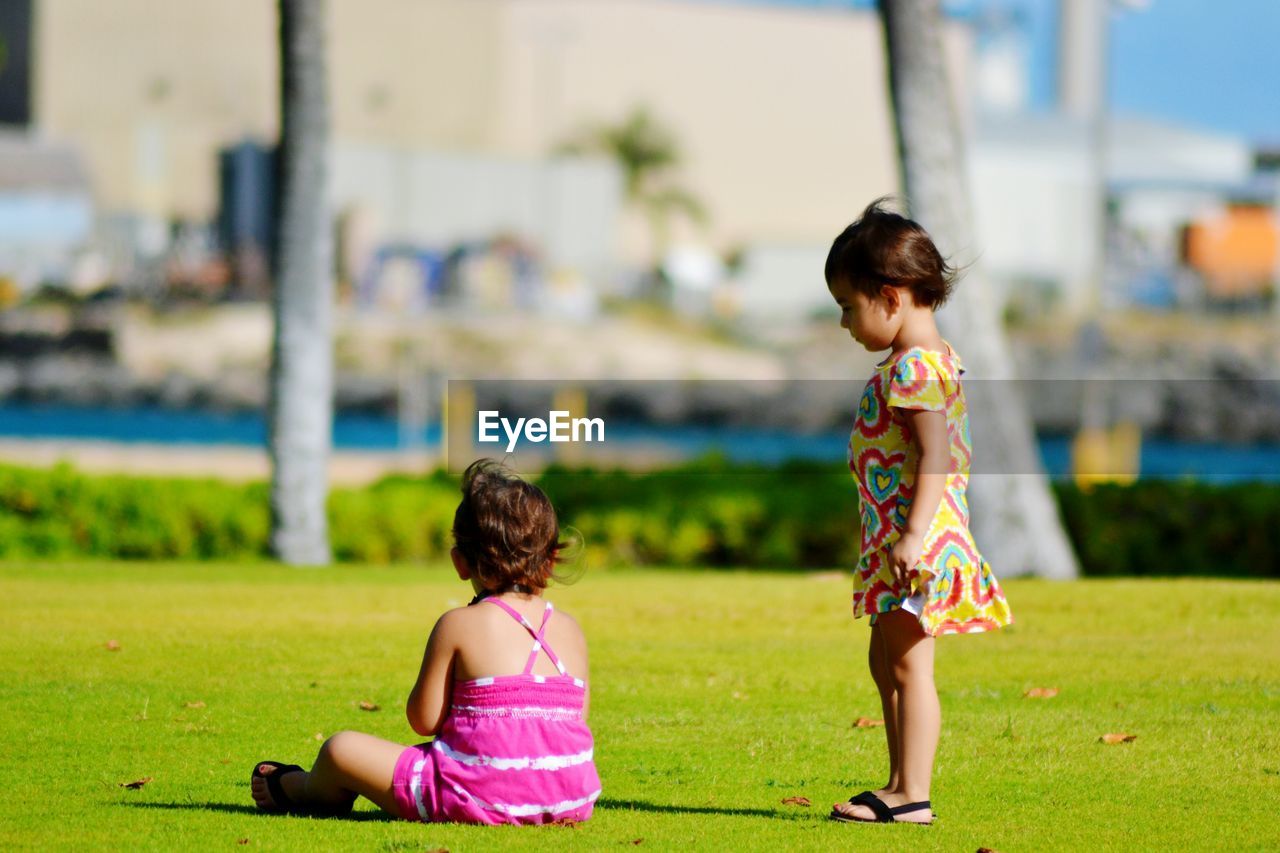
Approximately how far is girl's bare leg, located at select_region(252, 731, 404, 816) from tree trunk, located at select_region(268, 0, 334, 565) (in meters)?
7.72

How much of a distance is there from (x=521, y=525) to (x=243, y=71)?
71.0m

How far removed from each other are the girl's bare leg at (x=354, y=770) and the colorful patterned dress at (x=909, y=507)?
1345 mm

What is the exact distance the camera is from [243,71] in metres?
72.8

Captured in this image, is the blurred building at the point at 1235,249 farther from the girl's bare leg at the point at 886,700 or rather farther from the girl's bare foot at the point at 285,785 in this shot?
the girl's bare foot at the point at 285,785

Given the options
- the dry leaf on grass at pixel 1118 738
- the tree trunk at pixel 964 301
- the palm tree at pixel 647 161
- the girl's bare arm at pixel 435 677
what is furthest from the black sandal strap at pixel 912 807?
the palm tree at pixel 647 161

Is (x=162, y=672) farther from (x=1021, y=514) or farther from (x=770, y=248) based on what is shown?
(x=770, y=248)

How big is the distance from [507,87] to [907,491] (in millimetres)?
78578

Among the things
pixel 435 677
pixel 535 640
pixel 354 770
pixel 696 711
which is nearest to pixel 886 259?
pixel 535 640

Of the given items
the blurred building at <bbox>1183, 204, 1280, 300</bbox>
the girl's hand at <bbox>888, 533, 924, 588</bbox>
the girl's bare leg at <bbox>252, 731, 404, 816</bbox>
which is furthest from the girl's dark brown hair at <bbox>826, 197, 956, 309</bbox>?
the blurred building at <bbox>1183, 204, 1280, 300</bbox>

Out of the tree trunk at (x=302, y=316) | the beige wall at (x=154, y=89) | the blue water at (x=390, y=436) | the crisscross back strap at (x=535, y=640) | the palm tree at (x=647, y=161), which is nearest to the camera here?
the crisscross back strap at (x=535, y=640)

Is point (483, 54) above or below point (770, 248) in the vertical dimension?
above

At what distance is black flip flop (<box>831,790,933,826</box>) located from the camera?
16.9ft

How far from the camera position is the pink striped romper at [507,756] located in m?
4.94

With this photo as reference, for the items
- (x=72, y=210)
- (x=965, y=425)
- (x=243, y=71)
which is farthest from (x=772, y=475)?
(x=243, y=71)
